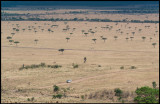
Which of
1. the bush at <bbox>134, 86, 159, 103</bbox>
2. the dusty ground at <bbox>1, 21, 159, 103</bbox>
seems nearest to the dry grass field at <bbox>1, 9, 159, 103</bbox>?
the dusty ground at <bbox>1, 21, 159, 103</bbox>

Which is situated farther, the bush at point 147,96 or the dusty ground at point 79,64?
the dusty ground at point 79,64

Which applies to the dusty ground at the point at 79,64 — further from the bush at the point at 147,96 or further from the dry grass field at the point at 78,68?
the bush at the point at 147,96

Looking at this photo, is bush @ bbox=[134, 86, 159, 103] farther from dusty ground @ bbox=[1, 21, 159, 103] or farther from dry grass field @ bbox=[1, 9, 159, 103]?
dusty ground @ bbox=[1, 21, 159, 103]

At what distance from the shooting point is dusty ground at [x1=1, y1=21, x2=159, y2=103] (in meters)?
39.2

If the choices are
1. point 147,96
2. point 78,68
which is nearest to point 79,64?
point 78,68

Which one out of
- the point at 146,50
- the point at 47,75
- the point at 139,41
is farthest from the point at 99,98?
the point at 139,41

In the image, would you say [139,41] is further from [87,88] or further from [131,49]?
[87,88]

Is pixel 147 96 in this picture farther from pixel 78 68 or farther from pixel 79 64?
pixel 79 64

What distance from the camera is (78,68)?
172ft

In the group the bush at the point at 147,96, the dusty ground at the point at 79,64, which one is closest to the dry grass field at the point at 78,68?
the dusty ground at the point at 79,64

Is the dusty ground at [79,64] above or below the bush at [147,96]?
above

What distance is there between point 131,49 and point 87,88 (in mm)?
37799

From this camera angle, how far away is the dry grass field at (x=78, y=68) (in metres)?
38.2

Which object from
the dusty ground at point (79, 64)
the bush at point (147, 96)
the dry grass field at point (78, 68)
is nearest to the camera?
the bush at point (147, 96)
